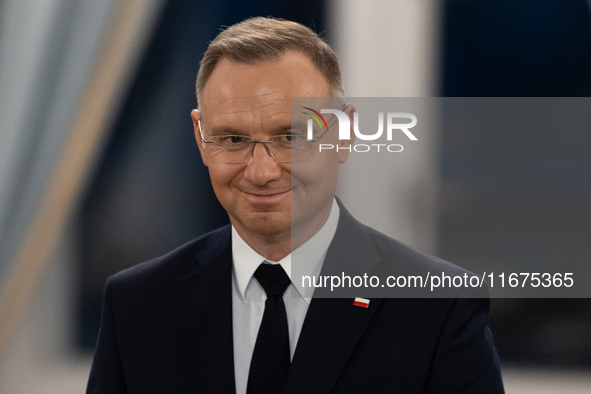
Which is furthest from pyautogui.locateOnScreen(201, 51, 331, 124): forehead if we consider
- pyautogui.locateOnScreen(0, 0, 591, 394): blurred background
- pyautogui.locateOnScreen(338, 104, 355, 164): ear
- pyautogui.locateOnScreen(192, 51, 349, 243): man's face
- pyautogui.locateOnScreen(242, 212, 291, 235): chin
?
pyautogui.locateOnScreen(0, 0, 591, 394): blurred background

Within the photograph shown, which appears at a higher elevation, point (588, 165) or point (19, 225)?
point (588, 165)

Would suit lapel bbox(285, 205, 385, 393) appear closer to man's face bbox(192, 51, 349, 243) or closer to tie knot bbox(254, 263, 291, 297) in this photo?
tie knot bbox(254, 263, 291, 297)

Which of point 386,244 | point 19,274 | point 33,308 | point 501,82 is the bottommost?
point 33,308

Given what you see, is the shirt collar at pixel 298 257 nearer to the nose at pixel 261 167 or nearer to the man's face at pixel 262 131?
the man's face at pixel 262 131

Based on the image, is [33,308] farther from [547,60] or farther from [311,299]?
[547,60]

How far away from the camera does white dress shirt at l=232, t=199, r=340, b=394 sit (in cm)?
125

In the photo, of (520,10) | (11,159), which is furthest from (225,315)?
(520,10)

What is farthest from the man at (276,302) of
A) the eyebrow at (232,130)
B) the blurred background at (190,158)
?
the blurred background at (190,158)

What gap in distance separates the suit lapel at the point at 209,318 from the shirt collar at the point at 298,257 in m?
0.03

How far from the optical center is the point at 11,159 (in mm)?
1978

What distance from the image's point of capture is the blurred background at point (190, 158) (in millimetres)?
1831

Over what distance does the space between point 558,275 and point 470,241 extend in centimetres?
37

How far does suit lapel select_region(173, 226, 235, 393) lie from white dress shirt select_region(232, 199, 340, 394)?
0.09 ft

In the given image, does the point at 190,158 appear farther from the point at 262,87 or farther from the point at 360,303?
the point at 360,303
